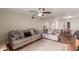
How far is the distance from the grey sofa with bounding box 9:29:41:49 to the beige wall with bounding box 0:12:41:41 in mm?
65

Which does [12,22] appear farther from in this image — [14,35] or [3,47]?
[3,47]

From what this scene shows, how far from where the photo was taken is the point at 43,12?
146cm

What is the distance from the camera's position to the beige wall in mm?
1421

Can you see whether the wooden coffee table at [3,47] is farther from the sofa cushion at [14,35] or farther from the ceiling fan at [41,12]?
the ceiling fan at [41,12]

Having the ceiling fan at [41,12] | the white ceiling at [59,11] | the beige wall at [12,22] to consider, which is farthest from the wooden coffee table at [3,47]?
the ceiling fan at [41,12]

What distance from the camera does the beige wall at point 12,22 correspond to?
1421mm

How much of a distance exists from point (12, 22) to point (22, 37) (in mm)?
259

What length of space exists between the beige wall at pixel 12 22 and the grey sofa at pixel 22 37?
0.06m

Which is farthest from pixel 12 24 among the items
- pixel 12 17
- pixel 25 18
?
pixel 25 18

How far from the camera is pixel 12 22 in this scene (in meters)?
1.44
